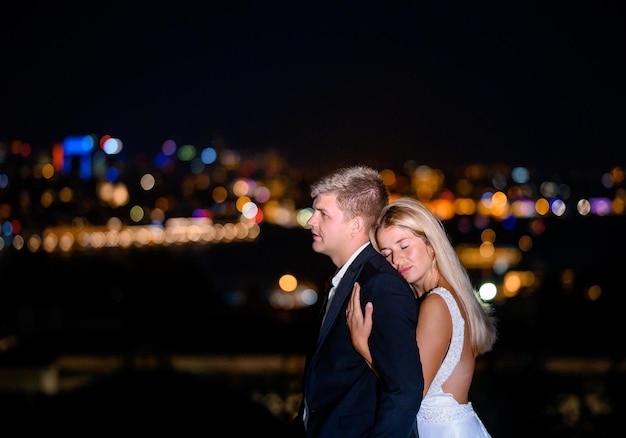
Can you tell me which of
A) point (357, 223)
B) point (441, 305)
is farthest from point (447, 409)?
point (357, 223)

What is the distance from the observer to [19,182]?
310 ft

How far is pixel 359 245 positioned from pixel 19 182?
98.0 meters

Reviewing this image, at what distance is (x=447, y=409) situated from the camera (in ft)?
8.88

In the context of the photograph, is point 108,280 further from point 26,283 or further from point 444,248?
point 444,248

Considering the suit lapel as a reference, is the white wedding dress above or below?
below

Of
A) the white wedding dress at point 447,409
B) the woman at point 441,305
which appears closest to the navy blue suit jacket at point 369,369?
the woman at point 441,305

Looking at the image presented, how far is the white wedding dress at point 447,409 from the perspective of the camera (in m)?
2.65

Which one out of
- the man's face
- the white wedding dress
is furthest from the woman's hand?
the white wedding dress

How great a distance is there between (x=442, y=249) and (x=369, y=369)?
1.59ft

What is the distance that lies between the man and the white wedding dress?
21 cm

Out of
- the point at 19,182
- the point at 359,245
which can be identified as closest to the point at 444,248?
the point at 359,245

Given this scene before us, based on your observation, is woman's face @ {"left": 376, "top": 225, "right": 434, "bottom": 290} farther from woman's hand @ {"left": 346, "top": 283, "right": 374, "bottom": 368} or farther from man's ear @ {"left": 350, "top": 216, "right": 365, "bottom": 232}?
woman's hand @ {"left": 346, "top": 283, "right": 374, "bottom": 368}

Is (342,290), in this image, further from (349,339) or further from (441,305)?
(441,305)

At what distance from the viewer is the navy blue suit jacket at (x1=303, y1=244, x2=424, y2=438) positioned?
7.47 feet
